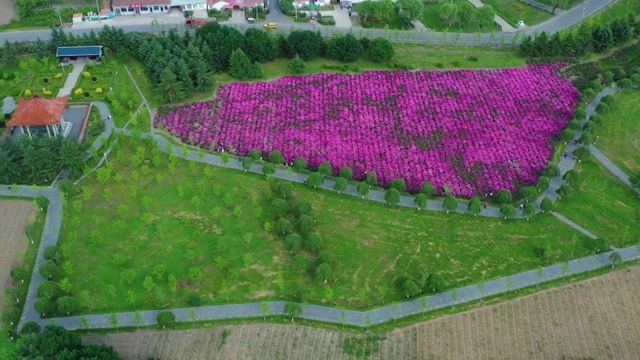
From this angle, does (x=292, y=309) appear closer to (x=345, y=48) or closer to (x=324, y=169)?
(x=324, y=169)

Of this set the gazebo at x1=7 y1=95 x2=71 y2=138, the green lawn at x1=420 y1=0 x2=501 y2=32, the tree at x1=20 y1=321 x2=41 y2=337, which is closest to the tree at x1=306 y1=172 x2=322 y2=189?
the tree at x1=20 y1=321 x2=41 y2=337

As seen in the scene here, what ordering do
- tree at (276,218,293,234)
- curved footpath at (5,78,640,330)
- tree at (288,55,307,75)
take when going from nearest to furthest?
curved footpath at (5,78,640,330) < tree at (276,218,293,234) < tree at (288,55,307,75)

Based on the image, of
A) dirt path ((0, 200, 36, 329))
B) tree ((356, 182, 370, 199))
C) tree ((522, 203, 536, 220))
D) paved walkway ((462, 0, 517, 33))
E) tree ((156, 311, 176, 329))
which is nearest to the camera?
tree ((156, 311, 176, 329))

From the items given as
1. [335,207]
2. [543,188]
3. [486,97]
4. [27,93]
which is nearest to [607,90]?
[486,97]

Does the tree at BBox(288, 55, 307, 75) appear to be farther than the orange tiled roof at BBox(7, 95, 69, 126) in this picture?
Yes

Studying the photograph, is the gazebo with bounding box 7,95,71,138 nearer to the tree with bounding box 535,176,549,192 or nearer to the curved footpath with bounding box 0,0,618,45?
the curved footpath with bounding box 0,0,618,45

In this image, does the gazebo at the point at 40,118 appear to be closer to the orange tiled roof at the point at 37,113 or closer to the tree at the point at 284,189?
the orange tiled roof at the point at 37,113

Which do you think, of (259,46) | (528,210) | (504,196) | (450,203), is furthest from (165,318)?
(259,46)
